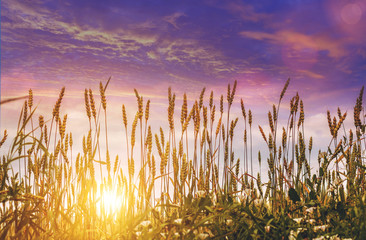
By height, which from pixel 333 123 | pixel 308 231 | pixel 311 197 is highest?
pixel 333 123

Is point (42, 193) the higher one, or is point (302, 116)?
point (302, 116)

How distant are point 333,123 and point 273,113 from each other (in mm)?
455

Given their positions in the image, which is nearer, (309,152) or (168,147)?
(168,147)

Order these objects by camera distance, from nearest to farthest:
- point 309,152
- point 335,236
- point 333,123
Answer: point 335,236
point 333,123
point 309,152

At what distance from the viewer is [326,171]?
2.36 m

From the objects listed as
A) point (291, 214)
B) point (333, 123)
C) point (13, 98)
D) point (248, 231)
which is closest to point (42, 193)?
point (13, 98)

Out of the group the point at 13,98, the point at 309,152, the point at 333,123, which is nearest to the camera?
the point at 13,98

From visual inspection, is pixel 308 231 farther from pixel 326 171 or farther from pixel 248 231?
pixel 326 171

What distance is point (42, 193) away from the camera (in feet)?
7.41

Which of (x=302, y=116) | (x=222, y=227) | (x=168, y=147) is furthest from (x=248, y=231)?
(x=302, y=116)

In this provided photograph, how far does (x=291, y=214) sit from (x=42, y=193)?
1622 mm

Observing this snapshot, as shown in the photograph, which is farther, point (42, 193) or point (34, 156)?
point (34, 156)

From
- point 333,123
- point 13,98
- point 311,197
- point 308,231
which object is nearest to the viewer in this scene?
point 13,98

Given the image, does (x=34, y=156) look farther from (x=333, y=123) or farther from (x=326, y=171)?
(x=333, y=123)
